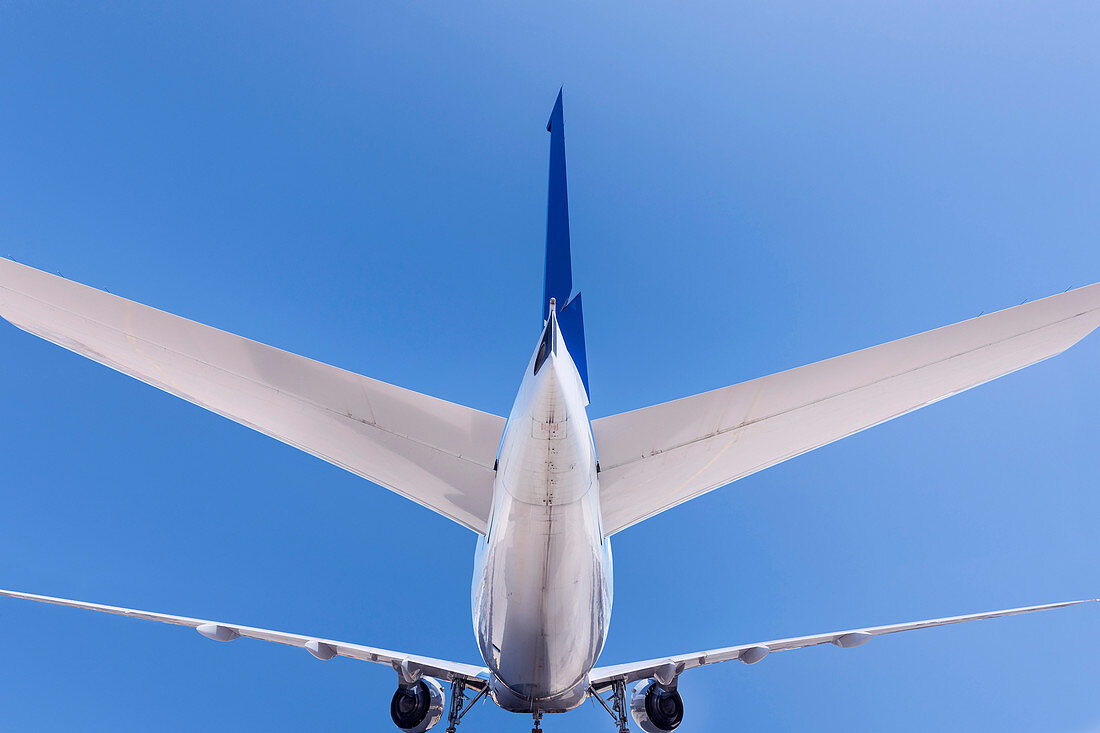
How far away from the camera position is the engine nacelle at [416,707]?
390 inches

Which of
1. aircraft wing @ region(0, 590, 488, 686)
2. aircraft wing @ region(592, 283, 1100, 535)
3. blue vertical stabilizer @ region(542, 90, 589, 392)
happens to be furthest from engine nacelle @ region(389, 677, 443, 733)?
blue vertical stabilizer @ region(542, 90, 589, 392)

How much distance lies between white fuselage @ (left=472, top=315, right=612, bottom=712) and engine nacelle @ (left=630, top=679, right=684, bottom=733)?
341cm

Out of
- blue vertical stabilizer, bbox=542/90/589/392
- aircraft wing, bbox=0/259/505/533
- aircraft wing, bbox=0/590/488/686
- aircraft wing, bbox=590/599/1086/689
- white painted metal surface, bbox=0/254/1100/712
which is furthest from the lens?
aircraft wing, bbox=590/599/1086/689

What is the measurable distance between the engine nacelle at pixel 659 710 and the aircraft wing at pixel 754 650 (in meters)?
Result: 0.29

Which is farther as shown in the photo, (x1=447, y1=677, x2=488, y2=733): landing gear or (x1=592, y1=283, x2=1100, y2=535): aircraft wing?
(x1=447, y1=677, x2=488, y2=733): landing gear

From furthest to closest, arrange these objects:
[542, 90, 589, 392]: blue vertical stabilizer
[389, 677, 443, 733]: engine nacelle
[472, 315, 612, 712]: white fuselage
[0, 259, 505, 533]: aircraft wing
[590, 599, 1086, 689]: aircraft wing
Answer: [389, 677, 443, 733]: engine nacelle
[590, 599, 1086, 689]: aircraft wing
[542, 90, 589, 392]: blue vertical stabilizer
[472, 315, 612, 712]: white fuselage
[0, 259, 505, 533]: aircraft wing

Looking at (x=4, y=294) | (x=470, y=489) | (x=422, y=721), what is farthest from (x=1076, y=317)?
(x=422, y=721)

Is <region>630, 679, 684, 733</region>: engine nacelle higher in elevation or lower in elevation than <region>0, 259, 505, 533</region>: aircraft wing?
lower

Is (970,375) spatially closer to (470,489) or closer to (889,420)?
(889,420)

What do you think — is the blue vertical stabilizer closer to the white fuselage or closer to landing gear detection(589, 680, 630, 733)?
the white fuselage

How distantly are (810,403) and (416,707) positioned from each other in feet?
27.0

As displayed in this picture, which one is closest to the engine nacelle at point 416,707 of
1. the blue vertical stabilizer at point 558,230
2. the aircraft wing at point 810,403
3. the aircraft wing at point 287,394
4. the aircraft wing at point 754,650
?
the aircraft wing at point 754,650

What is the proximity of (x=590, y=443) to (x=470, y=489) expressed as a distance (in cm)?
160

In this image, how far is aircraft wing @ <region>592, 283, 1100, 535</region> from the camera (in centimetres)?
475
